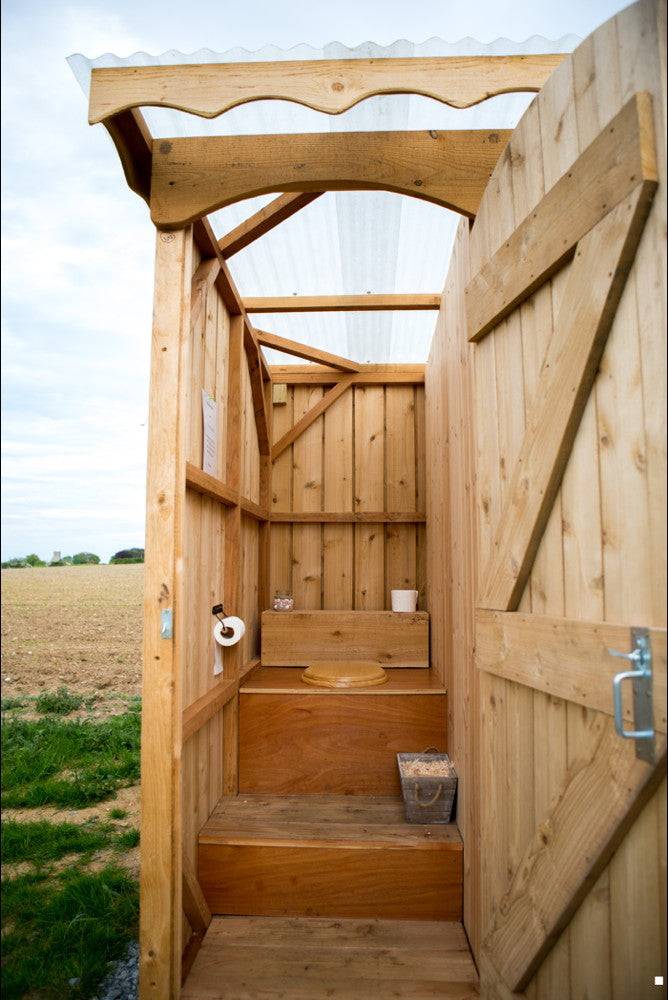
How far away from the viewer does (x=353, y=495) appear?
4.25 m

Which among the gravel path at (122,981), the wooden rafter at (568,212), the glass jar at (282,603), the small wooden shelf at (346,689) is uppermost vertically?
the wooden rafter at (568,212)

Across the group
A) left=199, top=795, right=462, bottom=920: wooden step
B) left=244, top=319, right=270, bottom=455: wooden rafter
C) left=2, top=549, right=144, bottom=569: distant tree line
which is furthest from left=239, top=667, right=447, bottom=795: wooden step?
left=2, top=549, right=144, bottom=569: distant tree line

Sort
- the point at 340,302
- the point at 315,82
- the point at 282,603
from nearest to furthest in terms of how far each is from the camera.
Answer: the point at 315,82 → the point at 340,302 → the point at 282,603

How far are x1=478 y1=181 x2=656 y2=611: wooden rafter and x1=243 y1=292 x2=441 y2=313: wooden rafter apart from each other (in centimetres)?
194

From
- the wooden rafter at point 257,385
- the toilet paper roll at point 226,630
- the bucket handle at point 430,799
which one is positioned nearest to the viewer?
the bucket handle at point 430,799

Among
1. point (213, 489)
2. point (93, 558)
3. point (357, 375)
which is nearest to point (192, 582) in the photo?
point (213, 489)

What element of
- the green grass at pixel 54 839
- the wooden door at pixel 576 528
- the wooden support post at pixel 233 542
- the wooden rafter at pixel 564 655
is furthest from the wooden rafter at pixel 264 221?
the green grass at pixel 54 839

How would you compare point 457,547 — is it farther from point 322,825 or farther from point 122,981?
point 122,981

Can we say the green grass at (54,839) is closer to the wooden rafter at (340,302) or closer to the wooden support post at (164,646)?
the wooden support post at (164,646)

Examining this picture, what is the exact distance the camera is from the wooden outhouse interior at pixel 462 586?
43.1 inches

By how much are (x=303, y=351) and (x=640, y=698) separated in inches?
128

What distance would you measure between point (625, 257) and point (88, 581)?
780 centimetres

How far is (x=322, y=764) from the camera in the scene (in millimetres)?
2648

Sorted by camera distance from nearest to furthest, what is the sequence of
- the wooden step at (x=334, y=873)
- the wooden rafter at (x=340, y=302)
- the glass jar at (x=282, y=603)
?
the wooden step at (x=334, y=873), the wooden rafter at (x=340, y=302), the glass jar at (x=282, y=603)
